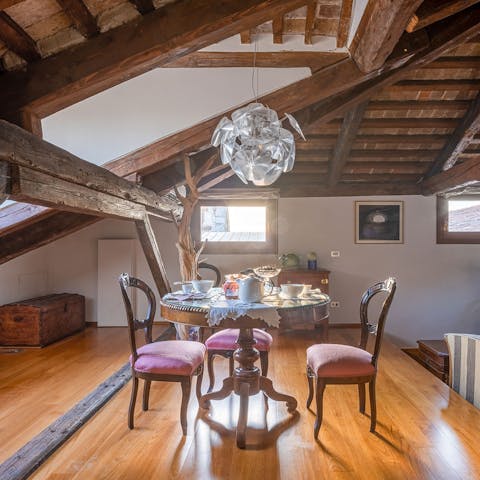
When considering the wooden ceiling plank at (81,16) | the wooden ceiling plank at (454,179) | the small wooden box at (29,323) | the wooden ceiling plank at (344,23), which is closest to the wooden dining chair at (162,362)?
the wooden ceiling plank at (81,16)

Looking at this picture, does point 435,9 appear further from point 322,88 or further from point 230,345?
point 230,345

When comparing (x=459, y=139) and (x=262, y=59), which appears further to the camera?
(x=459, y=139)

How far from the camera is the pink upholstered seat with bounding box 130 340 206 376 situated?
91.9 inches

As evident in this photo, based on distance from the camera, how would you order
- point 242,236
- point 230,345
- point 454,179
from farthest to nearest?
point 242,236, point 454,179, point 230,345

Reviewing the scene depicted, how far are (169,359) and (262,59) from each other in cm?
250

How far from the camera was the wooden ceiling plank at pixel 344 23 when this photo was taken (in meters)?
2.61

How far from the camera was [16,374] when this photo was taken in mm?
3500

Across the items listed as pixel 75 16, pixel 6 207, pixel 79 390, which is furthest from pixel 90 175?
pixel 79 390

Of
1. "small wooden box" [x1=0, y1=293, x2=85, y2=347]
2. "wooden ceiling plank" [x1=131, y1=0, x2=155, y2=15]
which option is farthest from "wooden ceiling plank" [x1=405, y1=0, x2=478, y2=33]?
"small wooden box" [x1=0, y1=293, x2=85, y2=347]

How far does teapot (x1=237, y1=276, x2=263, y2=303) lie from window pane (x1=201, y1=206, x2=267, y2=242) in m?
3.46

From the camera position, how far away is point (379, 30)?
2.33 metres

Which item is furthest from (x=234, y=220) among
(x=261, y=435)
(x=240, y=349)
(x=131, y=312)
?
(x=261, y=435)

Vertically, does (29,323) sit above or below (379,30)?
below

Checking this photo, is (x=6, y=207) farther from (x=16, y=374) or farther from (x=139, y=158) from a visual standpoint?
(x=16, y=374)
